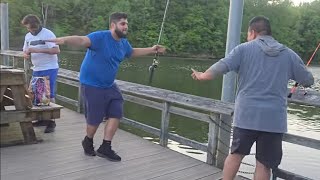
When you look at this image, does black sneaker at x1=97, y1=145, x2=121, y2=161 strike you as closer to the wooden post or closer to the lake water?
the wooden post

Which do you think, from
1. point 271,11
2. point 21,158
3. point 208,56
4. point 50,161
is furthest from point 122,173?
point 271,11

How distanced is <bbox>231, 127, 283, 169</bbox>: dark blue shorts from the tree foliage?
48958 millimetres

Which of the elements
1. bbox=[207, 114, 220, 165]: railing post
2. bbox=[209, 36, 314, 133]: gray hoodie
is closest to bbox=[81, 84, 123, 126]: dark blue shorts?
bbox=[207, 114, 220, 165]: railing post

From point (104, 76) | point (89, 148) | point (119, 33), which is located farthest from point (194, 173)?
point (119, 33)

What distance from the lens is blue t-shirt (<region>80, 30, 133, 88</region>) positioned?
4.52 m

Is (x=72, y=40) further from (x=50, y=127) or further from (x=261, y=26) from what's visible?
(x=50, y=127)

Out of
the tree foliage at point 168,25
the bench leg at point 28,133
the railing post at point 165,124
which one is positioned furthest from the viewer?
the tree foliage at point 168,25

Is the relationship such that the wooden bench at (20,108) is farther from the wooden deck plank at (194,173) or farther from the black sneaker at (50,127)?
the wooden deck plank at (194,173)

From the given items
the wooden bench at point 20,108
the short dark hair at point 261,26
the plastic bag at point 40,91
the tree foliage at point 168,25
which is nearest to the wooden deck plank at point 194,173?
the short dark hair at point 261,26

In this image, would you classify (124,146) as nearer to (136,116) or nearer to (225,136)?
(225,136)

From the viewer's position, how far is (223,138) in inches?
187

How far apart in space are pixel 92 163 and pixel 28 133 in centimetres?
105

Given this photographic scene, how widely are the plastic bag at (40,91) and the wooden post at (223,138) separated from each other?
90.9 inches

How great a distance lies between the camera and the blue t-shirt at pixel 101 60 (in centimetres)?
452
